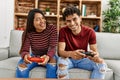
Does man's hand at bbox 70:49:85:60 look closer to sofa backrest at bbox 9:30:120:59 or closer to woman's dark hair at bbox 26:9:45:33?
woman's dark hair at bbox 26:9:45:33

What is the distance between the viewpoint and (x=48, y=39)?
2.28m

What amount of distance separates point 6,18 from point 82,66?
2106 mm

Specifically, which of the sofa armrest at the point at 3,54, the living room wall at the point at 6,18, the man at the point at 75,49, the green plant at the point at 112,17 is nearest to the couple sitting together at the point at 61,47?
the man at the point at 75,49

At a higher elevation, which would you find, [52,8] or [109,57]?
[52,8]

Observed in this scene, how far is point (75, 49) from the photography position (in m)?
2.23

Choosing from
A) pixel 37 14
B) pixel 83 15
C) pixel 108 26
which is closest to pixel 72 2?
pixel 83 15

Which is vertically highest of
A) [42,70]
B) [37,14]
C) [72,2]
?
[72,2]

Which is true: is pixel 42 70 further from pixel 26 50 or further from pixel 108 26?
pixel 108 26

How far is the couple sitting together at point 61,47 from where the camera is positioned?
Result: 207 centimetres

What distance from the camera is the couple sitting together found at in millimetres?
2070

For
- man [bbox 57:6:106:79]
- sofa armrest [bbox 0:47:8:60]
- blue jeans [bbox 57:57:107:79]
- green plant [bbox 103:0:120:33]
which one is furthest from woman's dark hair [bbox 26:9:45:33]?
green plant [bbox 103:0:120:33]

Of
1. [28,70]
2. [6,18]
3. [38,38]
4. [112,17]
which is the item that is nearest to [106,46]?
[112,17]

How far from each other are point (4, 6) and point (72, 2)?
3.84 ft

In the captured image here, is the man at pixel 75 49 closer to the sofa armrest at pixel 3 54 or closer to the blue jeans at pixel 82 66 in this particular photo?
the blue jeans at pixel 82 66
